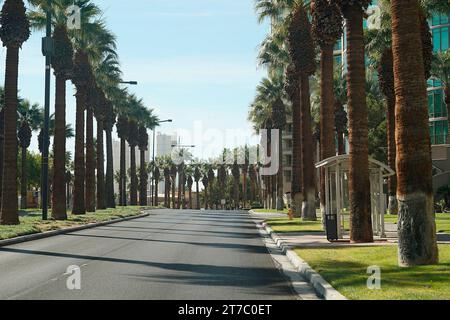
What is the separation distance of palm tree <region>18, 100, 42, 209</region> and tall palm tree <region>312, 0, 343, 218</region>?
4843 cm

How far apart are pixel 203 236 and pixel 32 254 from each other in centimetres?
921

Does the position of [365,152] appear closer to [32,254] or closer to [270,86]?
[32,254]

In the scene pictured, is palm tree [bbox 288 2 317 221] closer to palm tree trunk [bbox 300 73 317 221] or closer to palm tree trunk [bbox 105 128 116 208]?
palm tree trunk [bbox 300 73 317 221]

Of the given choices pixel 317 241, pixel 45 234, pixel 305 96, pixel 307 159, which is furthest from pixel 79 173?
pixel 317 241

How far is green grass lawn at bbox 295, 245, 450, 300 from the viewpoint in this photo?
966 cm

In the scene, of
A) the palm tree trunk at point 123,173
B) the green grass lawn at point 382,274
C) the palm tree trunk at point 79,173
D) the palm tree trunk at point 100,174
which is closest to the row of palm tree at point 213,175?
the palm tree trunk at point 123,173

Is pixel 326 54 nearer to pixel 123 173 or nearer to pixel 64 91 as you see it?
pixel 64 91

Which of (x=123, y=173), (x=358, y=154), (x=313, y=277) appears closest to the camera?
(x=313, y=277)

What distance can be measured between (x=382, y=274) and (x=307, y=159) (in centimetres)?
2420

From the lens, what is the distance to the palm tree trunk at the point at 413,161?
13.2 m

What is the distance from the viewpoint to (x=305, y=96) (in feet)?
120

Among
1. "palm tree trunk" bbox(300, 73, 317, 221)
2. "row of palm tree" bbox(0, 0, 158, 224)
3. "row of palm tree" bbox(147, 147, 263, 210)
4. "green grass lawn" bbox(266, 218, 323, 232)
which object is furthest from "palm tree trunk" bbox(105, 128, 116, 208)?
"row of palm tree" bbox(147, 147, 263, 210)

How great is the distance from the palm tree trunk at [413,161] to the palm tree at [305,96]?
884 inches
